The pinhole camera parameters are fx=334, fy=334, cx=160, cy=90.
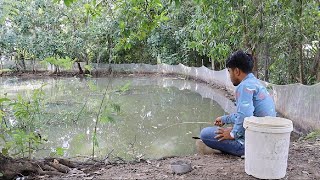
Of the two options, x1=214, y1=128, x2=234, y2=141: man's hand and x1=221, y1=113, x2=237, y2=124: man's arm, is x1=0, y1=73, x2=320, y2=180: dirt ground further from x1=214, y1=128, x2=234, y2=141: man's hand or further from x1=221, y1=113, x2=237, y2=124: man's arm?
x1=221, y1=113, x2=237, y2=124: man's arm

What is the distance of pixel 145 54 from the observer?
2181 centimetres

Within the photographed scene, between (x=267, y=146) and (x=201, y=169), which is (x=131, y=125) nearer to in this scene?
(x=201, y=169)

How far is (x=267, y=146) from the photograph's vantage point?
7.61 feet

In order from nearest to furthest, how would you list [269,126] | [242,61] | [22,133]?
[269,126] → [242,61] → [22,133]

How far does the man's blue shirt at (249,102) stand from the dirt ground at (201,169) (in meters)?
0.32

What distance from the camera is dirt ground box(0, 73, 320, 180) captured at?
2.60 m

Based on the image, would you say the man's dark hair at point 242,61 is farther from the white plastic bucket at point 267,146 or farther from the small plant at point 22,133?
the small plant at point 22,133

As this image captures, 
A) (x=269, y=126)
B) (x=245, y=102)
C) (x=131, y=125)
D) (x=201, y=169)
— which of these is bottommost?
(x=131, y=125)

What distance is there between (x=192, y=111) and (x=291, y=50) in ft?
8.96

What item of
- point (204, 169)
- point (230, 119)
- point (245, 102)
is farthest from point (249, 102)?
point (204, 169)

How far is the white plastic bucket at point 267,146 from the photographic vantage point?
2.29 meters

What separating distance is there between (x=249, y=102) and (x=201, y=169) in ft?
2.21

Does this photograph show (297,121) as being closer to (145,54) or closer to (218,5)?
(218,5)

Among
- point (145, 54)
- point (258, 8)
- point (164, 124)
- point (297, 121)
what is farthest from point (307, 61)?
point (145, 54)
